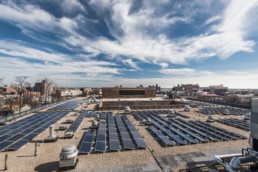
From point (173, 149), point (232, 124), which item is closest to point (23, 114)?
point (173, 149)

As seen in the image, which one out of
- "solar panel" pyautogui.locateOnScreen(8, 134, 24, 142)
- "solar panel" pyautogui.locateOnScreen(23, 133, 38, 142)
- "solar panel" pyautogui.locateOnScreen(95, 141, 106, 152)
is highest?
"solar panel" pyautogui.locateOnScreen(95, 141, 106, 152)

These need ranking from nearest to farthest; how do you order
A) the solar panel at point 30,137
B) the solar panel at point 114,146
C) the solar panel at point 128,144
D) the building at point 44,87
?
the solar panel at point 114,146 → the solar panel at point 128,144 → the solar panel at point 30,137 → the building at point 44,87

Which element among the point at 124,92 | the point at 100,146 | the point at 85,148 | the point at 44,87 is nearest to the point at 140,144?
the point at 100,146

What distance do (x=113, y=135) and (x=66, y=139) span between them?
25.0 feet

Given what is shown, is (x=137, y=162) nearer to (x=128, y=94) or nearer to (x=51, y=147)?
(x=51, y=147)

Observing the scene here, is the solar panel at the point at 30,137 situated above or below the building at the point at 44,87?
below

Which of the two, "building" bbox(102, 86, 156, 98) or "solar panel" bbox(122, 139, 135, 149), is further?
"building" bbox(102, 86, 156, 98)

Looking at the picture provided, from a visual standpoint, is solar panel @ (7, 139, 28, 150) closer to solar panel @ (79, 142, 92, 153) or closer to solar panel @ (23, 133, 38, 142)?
solar panel @ (23, 133, 38, 142)

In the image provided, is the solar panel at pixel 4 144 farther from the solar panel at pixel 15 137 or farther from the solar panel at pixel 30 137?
the solar panel at pixel 30 137

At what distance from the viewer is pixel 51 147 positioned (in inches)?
680

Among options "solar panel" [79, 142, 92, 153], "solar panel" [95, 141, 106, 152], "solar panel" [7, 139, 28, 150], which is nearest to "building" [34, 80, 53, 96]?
"solar panel" [7, 139, 28, 150]

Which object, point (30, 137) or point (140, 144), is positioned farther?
point (30, 137)

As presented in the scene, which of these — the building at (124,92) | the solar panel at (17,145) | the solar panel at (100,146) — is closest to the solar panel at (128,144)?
the solar panel at (100,146)

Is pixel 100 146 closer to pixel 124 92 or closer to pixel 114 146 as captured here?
pixel 114 146
